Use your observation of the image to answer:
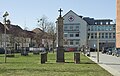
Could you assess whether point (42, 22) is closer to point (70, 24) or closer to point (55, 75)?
point (70, 24)

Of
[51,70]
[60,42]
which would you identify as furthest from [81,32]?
[51,70]

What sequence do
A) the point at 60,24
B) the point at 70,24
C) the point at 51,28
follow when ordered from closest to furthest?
1. the point at 60,24
2. the point at 51,28
3. the point at 70,24

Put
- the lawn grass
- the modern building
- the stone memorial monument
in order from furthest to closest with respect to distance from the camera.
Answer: the modern building, the stone memorial monument, the lawn grass

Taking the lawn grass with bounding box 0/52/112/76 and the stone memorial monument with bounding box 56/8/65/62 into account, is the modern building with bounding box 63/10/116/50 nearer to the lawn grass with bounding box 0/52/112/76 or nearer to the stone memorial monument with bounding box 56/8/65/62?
the stone memorial monument with bounding box 56/8/65/62

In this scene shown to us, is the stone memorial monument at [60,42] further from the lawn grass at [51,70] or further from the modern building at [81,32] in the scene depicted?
the modern building at [81,32]

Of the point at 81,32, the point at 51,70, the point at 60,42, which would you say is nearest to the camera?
the point at 51,70

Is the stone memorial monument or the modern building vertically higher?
the modern building

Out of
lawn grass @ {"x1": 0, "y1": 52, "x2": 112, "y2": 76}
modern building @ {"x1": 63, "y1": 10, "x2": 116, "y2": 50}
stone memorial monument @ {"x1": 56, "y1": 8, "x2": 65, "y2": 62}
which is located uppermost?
modern building @ {"x1": 63, "y1": 10, "x2": 116, "y2": 50}

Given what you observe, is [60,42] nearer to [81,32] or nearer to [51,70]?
[51,70]

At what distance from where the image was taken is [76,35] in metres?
120

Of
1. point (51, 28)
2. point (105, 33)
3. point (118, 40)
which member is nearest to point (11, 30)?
point (51, 28)

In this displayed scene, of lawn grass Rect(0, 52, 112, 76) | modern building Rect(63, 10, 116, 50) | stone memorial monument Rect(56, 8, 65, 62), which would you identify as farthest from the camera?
modern building Rect(63, 10, 116, 50)

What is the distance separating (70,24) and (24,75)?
102519 mm

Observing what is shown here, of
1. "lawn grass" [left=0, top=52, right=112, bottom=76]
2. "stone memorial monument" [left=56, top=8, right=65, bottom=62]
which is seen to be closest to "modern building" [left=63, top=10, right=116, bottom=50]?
"stone memorial monument" [left=56, top=8, right=65, bottom=62]
